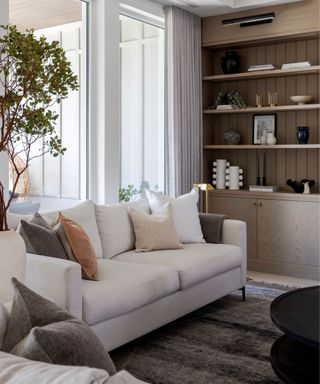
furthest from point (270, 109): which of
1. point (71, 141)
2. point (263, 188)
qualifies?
point (71, 141)

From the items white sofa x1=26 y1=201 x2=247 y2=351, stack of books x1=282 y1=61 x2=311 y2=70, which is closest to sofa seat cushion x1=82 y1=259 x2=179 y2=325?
white sofa x1=26 y1=201 x2=247 y2=351

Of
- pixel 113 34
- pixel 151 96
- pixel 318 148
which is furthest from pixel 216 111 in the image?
pixel 113 34

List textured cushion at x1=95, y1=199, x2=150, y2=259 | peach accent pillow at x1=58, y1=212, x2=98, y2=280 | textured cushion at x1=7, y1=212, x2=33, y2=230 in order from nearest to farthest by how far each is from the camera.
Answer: peach accent pillow at x1=58, y1=212, x2=98, y2=280
textured cushion at x1=7, y1=212, x2=33, y2=230
textured cushion at x1=95, y1=199, x2=150, y2=259

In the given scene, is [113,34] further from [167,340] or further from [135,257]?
[167,340]

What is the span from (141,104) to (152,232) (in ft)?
5.86

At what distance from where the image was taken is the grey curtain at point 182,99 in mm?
5391

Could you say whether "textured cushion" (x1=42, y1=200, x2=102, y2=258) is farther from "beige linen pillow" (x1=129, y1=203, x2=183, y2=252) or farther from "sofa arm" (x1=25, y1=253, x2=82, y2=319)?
"sofa arm" (x1=25, y1=253, x2=82, y2=319)

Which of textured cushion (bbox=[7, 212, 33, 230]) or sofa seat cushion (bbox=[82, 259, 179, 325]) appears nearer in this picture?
sofa seat cushion (bbox=[82, 259, 179, 325])

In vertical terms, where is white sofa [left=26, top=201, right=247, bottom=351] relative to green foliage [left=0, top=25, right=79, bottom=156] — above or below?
below

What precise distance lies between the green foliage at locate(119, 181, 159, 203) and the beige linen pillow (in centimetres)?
100

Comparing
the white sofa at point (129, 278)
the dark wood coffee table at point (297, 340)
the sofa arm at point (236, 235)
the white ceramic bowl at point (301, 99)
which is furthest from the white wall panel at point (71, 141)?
the dark wood coffee table at point (297, 340)

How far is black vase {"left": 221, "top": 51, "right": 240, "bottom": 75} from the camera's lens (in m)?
5.77

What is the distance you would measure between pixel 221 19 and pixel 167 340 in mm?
3717

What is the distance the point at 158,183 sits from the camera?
555cm
